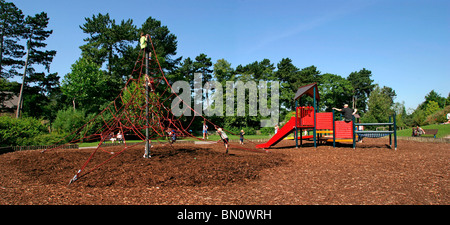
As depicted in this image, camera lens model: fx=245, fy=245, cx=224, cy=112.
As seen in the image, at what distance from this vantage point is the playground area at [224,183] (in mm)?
4621

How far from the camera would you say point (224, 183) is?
18.9 feet

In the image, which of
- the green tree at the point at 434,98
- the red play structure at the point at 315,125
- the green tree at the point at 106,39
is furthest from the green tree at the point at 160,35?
the green tree at the point at 434,98

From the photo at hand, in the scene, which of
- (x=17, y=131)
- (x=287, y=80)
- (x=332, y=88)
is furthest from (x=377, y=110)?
(x=17, y=131)

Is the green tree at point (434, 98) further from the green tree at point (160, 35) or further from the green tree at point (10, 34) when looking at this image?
the green tree at point (10, 34)

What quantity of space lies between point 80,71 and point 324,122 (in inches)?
1328

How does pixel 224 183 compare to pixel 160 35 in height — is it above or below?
below

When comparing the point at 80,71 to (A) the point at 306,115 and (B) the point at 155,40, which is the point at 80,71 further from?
(A) the point at 306,115

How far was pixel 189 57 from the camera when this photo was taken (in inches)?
1901

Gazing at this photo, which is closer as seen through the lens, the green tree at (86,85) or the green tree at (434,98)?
the green tree at (86,85)

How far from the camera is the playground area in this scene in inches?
182

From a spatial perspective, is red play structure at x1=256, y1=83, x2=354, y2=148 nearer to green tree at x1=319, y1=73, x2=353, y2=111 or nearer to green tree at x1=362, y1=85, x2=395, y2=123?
green tree at x1=362, y1=85, x2=395, y2=123

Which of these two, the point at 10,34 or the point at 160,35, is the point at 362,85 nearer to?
the point at 160,35
